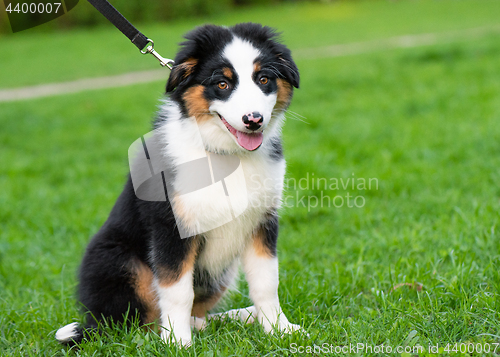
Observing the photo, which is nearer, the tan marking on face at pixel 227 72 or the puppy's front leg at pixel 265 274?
the tan marking on face at pixel 227 72

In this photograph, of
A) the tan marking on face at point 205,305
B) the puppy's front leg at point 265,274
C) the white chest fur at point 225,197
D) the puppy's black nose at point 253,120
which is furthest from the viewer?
the tan marking on face at point 205,305

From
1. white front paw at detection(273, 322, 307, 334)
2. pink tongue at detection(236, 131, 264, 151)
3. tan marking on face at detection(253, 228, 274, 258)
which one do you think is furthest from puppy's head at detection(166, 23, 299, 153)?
white front paw at detection(273, 322, 307, 334)

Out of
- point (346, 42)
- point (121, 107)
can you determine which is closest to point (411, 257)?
point (121, 107)

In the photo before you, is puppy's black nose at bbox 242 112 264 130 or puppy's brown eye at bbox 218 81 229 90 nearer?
puppy's black nose at bbox 242 112 264 130

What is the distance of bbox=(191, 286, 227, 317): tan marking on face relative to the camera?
2945 mm

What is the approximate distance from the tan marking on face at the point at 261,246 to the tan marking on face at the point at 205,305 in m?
0.43

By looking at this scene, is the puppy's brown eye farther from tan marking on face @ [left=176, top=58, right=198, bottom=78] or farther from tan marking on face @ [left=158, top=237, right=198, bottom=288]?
tan marking on face @ [left=158, top=237, right=198, bottom=288]

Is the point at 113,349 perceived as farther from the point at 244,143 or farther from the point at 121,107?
the point at 121,107

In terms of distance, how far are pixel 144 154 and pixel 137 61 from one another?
43.2 ft

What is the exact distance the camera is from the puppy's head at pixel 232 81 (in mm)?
2287

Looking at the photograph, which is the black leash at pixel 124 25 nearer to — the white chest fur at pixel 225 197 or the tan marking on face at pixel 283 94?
the white chest fur at pixel 225 197

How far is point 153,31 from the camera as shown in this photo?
2047 centimetres

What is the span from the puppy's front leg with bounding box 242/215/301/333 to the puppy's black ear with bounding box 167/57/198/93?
891 mm

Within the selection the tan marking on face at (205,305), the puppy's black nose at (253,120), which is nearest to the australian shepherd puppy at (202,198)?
the puppy's black nose at (253,120)
